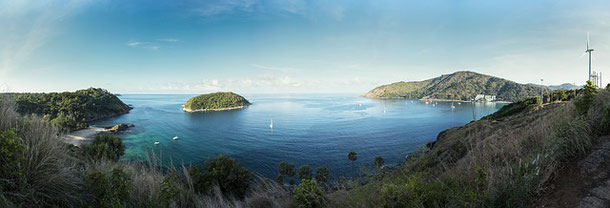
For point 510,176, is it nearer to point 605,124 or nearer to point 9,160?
point 605,124

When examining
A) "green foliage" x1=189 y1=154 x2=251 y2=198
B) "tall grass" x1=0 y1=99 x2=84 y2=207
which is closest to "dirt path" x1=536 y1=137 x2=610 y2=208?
"tall grass" x1=0 y1=99 x2=84 y2=207

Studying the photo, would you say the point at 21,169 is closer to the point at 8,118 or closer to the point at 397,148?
the point at 8,118

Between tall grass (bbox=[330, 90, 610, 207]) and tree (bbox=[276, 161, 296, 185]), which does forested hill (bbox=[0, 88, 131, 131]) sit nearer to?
tree (bbox=[276, 161, 296, 185])

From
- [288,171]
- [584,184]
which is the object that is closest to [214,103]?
[288,171]

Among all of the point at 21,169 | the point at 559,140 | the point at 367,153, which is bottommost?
the point at 367,153

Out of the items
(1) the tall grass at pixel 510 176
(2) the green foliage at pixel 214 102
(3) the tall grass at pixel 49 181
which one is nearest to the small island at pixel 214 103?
(2) the green foliage at pixel 214 102

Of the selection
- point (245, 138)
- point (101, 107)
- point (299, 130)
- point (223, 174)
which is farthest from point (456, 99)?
point (101, 107)

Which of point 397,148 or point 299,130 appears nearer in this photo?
point 397,148
